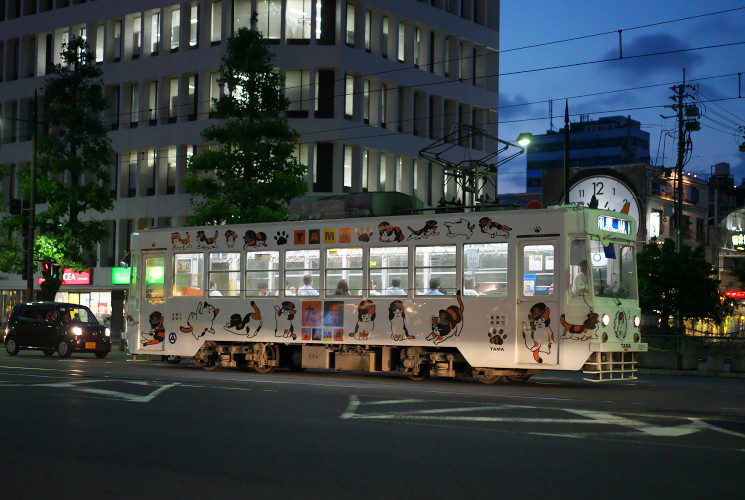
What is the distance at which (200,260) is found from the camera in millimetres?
24203

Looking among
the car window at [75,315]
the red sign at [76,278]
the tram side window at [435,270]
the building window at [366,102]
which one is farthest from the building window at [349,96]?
the tram side window at [435,270]

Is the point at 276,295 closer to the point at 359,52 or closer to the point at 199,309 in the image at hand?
the point at 199,309

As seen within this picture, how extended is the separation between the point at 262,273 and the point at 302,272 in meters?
1.17

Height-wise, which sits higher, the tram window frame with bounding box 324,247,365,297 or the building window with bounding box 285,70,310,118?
the building window with bounding box 285,70,310,118

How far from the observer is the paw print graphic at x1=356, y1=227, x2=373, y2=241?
69.9ft

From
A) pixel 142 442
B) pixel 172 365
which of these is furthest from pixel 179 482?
pixel 172 365

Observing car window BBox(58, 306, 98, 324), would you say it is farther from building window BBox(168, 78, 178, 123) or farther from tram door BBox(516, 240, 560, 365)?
building window BBox(168, 78, 178, 123)

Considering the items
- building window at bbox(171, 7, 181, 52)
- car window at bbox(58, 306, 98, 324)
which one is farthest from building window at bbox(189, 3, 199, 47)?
car window at bbox(58, 306, 98, 324)

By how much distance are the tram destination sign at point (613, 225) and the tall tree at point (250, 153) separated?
608 inches

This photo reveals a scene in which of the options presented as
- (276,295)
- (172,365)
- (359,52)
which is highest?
(359,52)

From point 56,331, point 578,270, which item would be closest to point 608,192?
point 56,331

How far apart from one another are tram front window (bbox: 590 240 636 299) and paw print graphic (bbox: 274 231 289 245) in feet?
23.0

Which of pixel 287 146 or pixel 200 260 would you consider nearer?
pixel 200 260

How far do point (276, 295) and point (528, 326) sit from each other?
6127 mm
